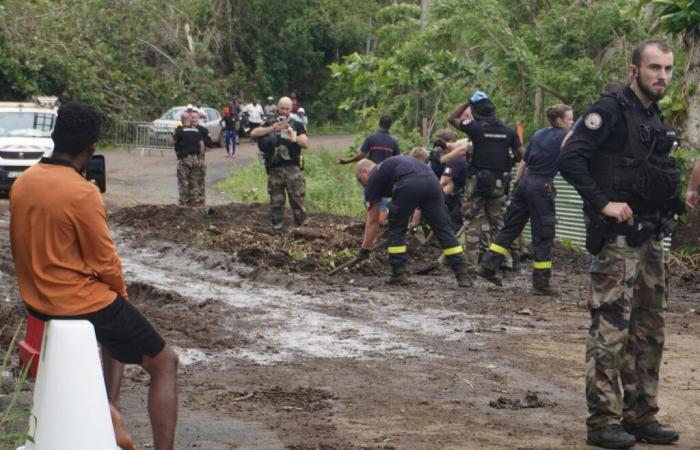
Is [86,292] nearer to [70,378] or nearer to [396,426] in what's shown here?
[70,378]

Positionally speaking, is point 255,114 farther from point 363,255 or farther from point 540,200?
point 540,200

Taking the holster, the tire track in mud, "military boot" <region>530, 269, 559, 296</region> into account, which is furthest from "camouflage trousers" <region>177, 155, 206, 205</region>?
the holster

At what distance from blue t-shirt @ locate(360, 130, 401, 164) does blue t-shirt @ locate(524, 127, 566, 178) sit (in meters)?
5.08

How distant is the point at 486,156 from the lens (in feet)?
48.4

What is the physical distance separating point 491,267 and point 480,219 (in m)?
1.31

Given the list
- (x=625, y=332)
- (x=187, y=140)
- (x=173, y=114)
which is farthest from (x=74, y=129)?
(x=173, y=114)

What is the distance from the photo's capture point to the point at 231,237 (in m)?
17.7

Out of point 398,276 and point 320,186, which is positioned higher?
point 398,276

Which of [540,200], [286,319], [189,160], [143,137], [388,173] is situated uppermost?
[388,173]

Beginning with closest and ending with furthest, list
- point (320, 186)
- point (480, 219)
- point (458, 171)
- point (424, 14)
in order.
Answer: point (480, 219), point (458, 171), point (320, 186), point (424, 14)

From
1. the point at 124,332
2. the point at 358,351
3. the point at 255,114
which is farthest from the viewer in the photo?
the point at 255,114

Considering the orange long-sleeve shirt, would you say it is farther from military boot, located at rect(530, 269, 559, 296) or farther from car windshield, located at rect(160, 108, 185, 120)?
car windshield, located at rect(160, 108, 185, 120)

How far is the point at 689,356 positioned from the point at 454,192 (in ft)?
25.9

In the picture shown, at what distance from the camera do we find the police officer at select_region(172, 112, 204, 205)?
22.3 metres
